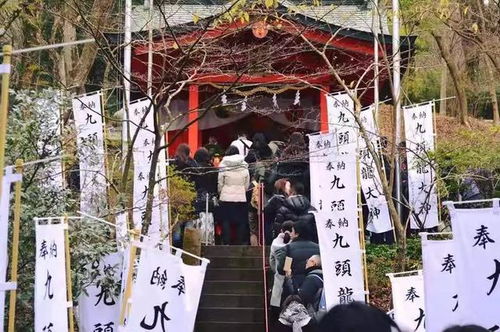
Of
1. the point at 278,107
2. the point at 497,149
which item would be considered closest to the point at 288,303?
the point at 497,149

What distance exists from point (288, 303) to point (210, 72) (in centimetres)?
531

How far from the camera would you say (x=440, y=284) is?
21.1 ft

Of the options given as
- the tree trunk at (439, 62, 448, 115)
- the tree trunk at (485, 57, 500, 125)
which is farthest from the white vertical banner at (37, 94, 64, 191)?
the tree trunk at (439, 62, 448, 115)

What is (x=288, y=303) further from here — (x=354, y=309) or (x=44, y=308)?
(x=354, y=309)

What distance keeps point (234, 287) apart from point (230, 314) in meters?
0.63

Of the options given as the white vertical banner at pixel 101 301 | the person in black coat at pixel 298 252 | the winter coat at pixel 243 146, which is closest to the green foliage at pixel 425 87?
the winter coat at pixel 243 146

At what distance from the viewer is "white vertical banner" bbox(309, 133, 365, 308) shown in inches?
373

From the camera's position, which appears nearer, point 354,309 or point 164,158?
point 354,309

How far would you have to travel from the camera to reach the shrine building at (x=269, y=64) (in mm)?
13406

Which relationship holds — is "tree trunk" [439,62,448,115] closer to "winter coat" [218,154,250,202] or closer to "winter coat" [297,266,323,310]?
"winter coat" [218,154,250,202]

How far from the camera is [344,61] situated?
16.0m

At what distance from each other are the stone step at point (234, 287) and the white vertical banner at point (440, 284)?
521cm

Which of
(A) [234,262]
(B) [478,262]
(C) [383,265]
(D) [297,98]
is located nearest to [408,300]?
(B) [478,262]

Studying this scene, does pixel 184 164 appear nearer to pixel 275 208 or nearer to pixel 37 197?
pixel 275 208
